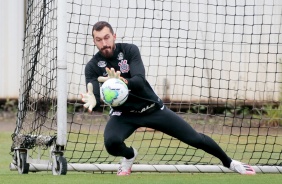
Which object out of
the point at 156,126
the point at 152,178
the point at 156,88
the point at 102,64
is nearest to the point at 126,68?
the point at 102,64

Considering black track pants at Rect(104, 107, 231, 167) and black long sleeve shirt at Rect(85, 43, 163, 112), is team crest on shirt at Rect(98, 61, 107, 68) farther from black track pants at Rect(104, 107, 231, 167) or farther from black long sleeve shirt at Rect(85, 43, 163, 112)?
black track pants at Rect(104, 107, 231, 167)

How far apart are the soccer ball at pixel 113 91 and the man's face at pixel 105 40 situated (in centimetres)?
65

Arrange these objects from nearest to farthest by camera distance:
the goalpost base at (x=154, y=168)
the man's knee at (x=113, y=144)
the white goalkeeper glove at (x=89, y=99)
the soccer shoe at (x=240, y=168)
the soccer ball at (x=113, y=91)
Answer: the soccer ball at (x=113, y=91) → the white goalkeeper glove at (x=89, y=99) → the man's knee at (x=113, y=144) → the soccer shoe at (x=240, y=168) → the goalpost base at (x=154, y=168)

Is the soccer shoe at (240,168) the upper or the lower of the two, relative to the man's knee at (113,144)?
lower

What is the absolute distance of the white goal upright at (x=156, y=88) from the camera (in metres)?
11.2

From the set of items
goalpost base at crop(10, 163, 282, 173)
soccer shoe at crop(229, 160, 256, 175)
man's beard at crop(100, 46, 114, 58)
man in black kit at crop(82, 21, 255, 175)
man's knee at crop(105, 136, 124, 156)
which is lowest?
goalpost base at crop(10, 163, 282, 173)

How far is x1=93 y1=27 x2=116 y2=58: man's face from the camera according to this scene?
10.2 metres

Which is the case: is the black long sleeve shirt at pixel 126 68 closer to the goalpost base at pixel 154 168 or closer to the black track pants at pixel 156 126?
the black track pants at pixel 156 126

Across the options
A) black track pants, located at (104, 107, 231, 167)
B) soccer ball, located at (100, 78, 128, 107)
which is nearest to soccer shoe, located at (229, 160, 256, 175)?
black track pants, located at (104, 107, 231, 167)

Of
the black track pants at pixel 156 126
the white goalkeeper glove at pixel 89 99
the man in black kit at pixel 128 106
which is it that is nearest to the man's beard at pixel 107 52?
the man in black kit at pixel 128 106

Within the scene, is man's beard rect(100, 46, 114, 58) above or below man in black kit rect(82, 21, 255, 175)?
above

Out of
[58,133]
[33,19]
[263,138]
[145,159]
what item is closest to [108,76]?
[58,133]

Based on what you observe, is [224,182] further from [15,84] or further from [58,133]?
[15,84]

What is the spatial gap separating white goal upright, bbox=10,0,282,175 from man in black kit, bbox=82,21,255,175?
54 cm
